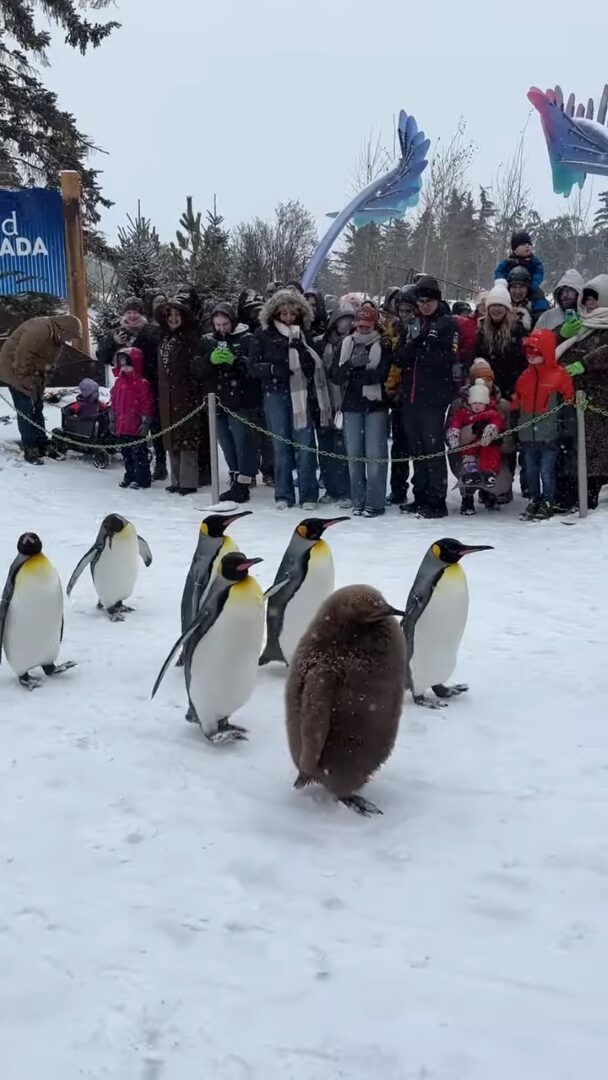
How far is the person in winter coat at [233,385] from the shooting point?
8234 millimetres

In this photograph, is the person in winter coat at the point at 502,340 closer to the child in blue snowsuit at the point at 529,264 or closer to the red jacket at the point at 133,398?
the child in blue snowsuit at the point at 529,264

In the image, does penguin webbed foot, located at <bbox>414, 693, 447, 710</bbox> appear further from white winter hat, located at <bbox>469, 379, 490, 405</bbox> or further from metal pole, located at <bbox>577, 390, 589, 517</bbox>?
white winter hat, located at <bbox>469, 379, 490, 405</bbox>

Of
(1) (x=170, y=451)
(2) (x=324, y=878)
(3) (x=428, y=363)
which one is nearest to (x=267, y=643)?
(2) (x=324, y=878)

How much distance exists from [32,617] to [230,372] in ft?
15.3

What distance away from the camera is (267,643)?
4371 millimetres

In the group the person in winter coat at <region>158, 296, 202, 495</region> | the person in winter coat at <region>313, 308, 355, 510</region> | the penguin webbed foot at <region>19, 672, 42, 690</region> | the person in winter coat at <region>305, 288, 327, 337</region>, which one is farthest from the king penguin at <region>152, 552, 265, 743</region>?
the person in winter coat at <region>305, 288, 327, 337</region>

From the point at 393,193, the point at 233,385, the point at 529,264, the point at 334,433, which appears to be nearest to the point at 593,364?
the point at 529,264

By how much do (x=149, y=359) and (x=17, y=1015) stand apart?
7536 millimetres

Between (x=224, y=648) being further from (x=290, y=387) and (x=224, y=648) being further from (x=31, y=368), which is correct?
(x=31, y=368)

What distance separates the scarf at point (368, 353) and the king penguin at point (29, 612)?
402 centimetres

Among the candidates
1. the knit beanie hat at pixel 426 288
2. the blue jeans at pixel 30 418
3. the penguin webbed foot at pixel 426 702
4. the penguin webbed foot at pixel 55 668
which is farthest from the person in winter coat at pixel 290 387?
the penguin webbed foot at pixel 426 702

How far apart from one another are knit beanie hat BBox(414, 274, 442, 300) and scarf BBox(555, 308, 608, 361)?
1.12 m

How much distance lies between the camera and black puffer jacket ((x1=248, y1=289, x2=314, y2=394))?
7793 mm

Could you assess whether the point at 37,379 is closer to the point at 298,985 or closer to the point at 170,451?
the point at 170,451
